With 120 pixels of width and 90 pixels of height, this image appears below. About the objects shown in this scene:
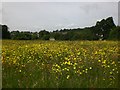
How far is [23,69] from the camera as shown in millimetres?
7496

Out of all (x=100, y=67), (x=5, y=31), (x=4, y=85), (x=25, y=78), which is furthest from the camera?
(x=5, y=31)

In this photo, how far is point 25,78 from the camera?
21.1 feet

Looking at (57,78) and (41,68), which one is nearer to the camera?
(57,78)

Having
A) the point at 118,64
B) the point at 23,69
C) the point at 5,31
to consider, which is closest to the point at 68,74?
the point at 23,69

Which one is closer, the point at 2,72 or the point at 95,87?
the point at 95,87

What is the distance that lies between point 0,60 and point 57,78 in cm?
301

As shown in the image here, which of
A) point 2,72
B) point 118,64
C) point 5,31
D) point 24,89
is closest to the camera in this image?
point 24,89

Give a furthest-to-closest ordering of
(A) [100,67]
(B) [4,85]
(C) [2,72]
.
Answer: (A) [100,67], (C) [2,72], (B) [4,85]

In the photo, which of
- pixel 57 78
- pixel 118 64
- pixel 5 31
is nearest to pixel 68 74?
pixel 57 78

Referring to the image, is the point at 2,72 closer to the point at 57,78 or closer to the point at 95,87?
the point at 57,78

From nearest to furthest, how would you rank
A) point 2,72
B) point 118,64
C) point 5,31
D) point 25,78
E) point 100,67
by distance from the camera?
point 25,78 < point 2,72 < point 100,67 < point 118,64 < point 5,31

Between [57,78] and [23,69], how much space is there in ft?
5.24

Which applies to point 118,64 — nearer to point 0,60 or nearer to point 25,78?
point 25,78

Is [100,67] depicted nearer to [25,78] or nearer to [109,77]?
[109,77]
